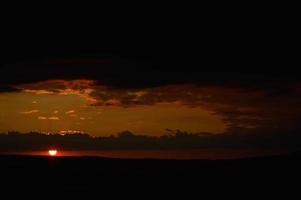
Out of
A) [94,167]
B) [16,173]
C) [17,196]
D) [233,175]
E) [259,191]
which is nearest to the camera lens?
[17,196]

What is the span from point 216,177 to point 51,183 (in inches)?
348

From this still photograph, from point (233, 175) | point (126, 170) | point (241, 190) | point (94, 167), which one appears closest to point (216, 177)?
point (233, 175)

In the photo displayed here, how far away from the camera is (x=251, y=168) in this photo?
33.1m

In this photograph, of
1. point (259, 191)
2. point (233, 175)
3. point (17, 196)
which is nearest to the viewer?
point (17, 196)

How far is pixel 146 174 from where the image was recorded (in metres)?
31.5

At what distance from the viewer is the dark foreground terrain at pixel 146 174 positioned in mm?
27328

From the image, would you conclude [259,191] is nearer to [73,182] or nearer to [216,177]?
[216,177]

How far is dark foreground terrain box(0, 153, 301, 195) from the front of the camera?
27328mm

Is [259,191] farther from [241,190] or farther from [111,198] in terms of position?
[111,198]

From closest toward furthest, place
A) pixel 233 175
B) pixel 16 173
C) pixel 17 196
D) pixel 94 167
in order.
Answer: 1. pixel 17 196
2. pixel 16 173
3. pixel 233 175
4. pixel 94 167

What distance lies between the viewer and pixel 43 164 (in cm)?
3316

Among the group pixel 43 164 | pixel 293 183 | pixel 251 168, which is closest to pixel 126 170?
pixel 43 164

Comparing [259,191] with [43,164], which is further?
[43,164]

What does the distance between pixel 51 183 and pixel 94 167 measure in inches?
273
